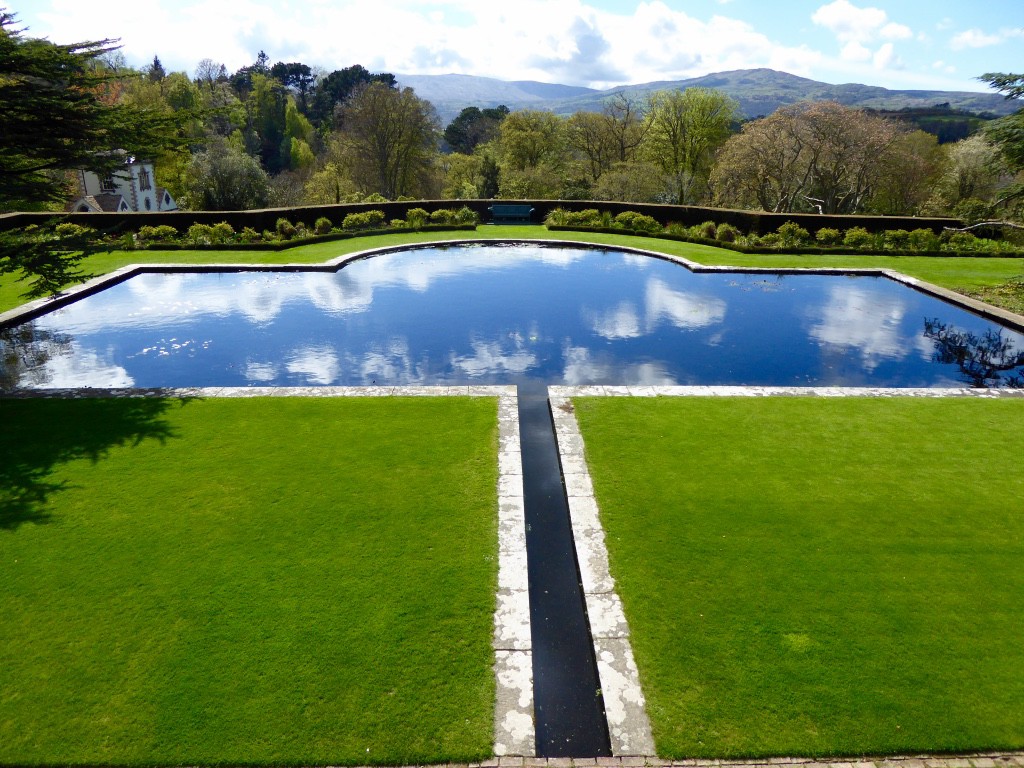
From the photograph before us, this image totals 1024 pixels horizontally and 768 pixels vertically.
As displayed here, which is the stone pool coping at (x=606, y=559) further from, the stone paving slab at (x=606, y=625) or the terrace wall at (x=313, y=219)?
the terrace wall at (x=313, y=219)

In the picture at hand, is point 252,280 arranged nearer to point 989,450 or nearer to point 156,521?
point 156,521

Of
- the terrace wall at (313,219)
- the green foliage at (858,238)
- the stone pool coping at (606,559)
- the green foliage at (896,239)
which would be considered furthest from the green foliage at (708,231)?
the stone pool coping at (606,559)

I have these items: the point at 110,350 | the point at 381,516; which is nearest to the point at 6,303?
the point at 110,350

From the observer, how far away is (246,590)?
682 cm

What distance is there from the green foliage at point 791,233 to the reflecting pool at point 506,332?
5359 mm

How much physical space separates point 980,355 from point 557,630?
50.1 feet

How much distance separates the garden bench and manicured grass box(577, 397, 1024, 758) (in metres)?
26.6

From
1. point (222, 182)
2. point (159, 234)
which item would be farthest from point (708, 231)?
point (222, 182)

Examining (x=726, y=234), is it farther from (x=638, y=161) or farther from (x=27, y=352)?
(x=27, y=352)

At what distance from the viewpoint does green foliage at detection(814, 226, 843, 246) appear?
2906cm

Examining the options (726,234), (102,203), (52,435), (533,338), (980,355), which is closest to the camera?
(52,435)

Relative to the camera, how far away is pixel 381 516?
816 cm

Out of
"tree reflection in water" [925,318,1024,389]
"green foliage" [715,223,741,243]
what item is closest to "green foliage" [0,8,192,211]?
"tree reflection in water" [925,318,1024,389]

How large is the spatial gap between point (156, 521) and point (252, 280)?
16.7 m
